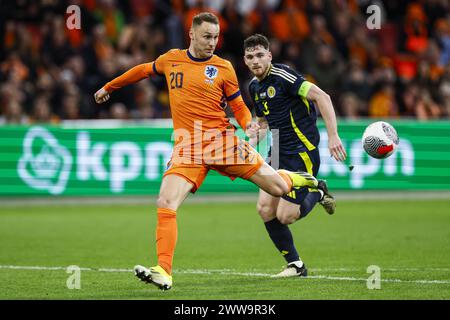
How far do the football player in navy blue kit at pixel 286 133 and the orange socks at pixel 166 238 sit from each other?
64.5 inches

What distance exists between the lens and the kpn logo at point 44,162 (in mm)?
17531

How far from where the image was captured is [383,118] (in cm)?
2002

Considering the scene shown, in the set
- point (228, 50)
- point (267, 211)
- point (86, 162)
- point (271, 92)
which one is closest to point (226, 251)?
point (267, 211)

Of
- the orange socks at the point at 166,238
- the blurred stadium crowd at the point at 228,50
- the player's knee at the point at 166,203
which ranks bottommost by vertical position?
the orange socks at the point at 166,238

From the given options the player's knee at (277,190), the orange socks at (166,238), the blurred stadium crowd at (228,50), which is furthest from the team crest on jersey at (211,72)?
the blurred stadium crowd at (228,50)

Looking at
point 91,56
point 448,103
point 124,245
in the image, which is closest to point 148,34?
point 91,56

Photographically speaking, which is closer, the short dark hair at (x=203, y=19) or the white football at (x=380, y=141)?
the short dark hair at (x=203, y=19)

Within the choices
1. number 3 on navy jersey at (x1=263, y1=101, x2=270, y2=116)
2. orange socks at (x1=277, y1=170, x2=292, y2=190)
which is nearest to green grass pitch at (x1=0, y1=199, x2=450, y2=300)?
orange socks at (x1=277, y1=170, x2=292, y2=190)

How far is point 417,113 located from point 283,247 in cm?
1200

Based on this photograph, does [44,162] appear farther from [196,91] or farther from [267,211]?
[196,91]

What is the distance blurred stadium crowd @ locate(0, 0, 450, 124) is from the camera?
19.0 metres

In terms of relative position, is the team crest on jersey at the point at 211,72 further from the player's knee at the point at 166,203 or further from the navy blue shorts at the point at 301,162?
the navy blue shorts at the point at 301,162

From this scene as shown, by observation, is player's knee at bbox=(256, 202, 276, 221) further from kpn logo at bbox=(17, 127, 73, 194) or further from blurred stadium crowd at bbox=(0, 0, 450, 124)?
blurred stadium crowd at bbox=(0, 0, 450, 124)
